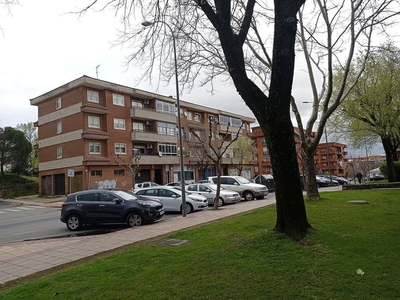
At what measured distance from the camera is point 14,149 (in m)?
44.6

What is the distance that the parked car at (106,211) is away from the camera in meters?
13.1

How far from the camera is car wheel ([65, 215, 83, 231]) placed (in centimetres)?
1318

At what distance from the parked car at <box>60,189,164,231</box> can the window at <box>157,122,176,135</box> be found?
30123mm

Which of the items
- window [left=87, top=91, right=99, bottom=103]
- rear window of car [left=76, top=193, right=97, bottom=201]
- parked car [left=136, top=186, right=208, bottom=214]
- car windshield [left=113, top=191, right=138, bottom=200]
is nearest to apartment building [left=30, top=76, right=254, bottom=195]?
window [left=87, top=91, right=99, bottom=103]

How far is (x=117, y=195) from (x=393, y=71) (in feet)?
65.3

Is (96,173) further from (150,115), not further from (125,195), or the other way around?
(125,195)

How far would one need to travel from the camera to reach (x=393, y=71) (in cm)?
2222

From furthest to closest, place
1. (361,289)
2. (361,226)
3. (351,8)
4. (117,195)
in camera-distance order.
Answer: (117,195) < (351,8) < (361,226) < (361,289)

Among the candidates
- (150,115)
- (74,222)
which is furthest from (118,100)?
(74,222)

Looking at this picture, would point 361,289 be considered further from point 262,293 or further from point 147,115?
point 147,115

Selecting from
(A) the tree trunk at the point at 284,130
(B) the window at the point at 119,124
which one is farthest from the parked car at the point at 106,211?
(B) the window at the point at 119,124

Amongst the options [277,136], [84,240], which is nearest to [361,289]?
[277,136]

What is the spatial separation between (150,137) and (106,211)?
28602 mm

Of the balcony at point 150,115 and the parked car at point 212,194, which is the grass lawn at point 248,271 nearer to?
the parked car at point 212,194
